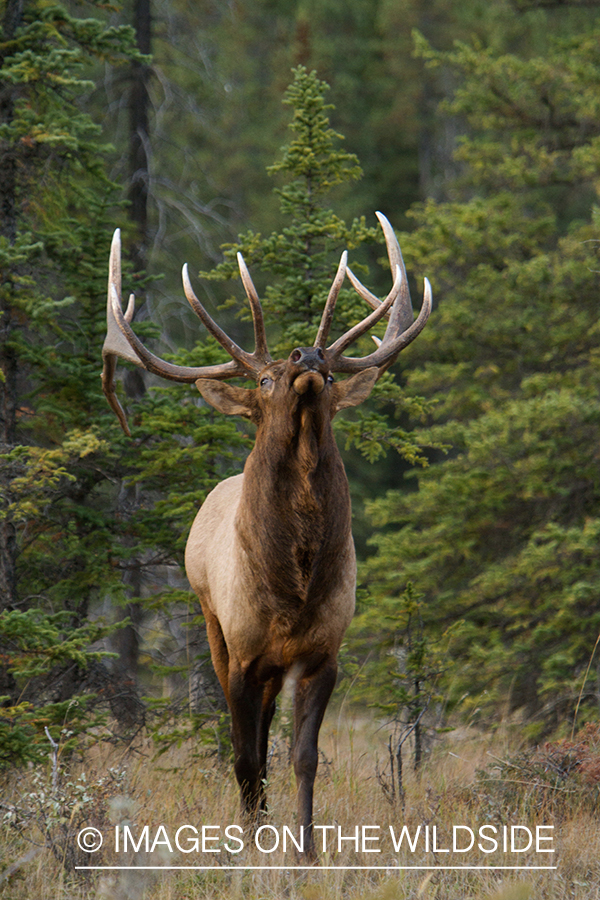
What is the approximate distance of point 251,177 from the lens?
17625 millimetres

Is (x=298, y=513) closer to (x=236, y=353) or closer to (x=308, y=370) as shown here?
(x=308, y=370)

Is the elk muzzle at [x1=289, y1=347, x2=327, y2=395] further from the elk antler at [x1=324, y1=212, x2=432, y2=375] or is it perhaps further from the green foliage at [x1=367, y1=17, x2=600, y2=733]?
the green foliage at [x1=367, y1=17, x2=600, y2=733]

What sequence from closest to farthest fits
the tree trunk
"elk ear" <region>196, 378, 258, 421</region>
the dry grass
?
the dry grass, "elk ear" <region>196, 378, 258, 421</region>, the tree trunk

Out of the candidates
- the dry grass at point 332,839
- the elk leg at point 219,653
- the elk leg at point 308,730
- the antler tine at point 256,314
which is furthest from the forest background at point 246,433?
the antler tine at point 256,314

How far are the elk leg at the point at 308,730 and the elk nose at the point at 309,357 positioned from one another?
1587 millimetres

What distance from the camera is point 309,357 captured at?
438 cm

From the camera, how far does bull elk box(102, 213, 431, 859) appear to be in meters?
4.62

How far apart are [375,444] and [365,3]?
15.9 m

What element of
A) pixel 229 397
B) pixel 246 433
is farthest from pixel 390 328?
pixel 246 433

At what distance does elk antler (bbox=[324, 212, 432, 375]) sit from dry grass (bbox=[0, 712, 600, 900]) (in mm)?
2340

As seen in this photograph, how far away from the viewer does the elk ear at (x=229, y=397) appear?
5016mm

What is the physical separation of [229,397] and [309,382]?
788mm

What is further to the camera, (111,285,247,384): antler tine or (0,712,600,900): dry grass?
(111,285,247,384): antler tine

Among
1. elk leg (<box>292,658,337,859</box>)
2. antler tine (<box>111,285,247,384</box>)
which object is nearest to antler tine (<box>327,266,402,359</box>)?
antler tine (<box>111,285,247,384</box>)
